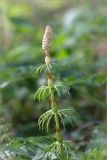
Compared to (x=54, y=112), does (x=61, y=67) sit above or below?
above

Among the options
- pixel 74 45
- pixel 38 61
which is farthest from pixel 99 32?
pixel 38 61

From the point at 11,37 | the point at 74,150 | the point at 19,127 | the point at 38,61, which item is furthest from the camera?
the point at 11,37

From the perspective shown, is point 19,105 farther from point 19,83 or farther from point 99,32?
point 99,32

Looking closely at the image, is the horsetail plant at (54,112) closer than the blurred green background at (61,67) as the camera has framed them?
Yes

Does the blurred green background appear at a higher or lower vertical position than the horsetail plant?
higher

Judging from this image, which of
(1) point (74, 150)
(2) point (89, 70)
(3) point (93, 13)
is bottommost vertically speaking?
(1) point (74, 150)

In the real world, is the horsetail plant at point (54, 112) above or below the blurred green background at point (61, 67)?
below

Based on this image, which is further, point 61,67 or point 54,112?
point 61,67

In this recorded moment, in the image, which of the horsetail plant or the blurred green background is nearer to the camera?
Answer: the horsetail plant
